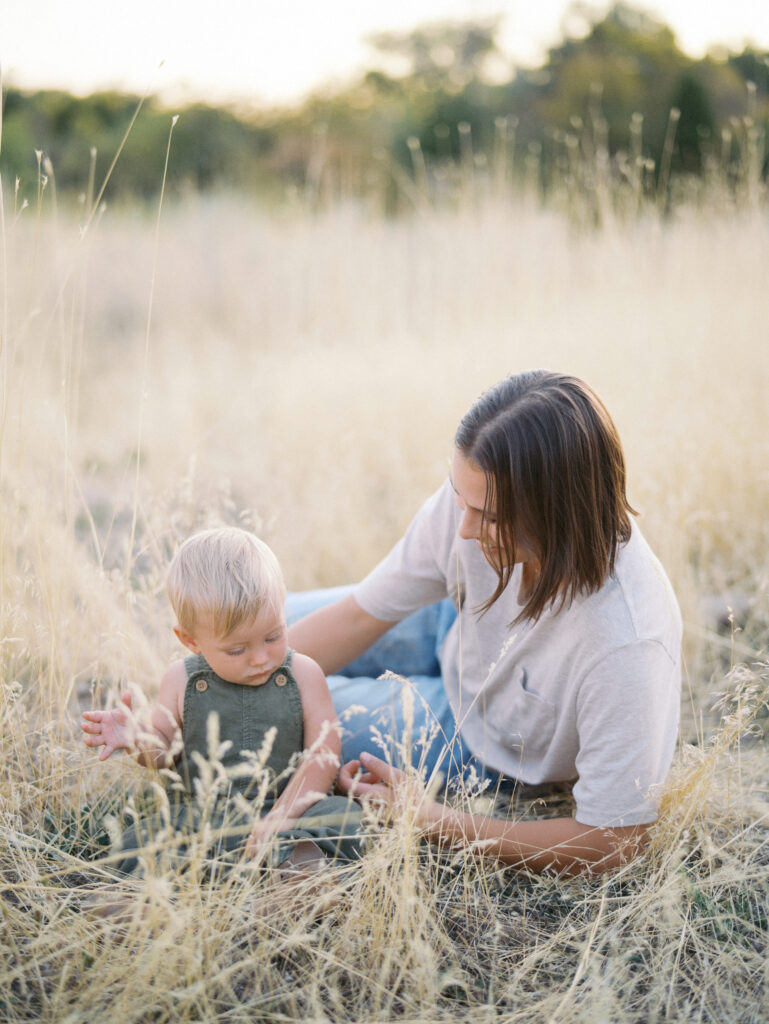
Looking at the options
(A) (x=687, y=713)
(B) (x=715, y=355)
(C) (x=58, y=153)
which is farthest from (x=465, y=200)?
(C) (x=58, y=153)

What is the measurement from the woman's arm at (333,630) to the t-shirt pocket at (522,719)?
0.36m

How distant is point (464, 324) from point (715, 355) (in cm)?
152

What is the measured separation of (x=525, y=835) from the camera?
65.2 inches

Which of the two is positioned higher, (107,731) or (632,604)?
(632,604)

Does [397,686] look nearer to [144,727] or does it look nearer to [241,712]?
[241,712]

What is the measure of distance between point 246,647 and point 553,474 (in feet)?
2.18

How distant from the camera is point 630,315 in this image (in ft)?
13.7

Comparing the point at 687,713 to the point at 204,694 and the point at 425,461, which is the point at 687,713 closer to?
the point at 204,694

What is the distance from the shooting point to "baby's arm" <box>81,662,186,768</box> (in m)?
1.54

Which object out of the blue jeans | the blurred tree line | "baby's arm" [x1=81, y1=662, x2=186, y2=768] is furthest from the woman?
the blurred tree line

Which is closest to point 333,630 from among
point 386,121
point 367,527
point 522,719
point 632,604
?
point 522,719

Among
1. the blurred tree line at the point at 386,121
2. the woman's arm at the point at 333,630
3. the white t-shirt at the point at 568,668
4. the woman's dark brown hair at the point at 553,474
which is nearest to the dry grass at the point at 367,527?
the white t-shirt at the point at 568,668

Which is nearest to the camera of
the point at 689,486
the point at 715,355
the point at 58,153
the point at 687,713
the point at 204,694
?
the point at 204,694

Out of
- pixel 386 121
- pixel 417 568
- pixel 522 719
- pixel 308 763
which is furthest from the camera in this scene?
pixel 386 121
